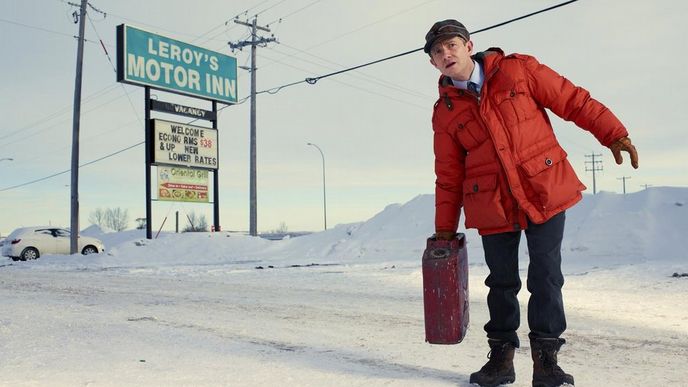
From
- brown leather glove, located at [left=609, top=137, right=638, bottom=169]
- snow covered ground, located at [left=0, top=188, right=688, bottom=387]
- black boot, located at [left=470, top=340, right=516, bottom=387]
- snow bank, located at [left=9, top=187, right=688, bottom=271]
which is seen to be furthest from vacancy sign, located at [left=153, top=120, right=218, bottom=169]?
brown leather glove, located at [left=609, top=137, right=638, bottom=169]

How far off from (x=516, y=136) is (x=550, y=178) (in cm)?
27

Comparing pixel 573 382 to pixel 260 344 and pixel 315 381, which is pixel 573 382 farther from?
pixel 260 344

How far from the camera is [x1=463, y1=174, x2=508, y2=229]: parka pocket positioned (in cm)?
315

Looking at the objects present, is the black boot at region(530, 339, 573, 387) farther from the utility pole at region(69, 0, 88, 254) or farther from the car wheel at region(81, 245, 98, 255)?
the car wheel at region(81, 245, 98, 255)

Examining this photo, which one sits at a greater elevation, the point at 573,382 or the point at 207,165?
the point at 207,165

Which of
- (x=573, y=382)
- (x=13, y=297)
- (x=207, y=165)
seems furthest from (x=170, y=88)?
(x=573, y=382)

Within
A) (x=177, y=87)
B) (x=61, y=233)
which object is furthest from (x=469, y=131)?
(x=61, y=233)

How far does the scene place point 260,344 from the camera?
165 inches

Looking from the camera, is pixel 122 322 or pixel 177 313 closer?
pixel 122 322

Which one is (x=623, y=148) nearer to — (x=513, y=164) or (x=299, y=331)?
(x=513, y=164)

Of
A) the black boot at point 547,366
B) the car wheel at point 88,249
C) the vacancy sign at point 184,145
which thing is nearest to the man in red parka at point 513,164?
the black boot at point 547,366

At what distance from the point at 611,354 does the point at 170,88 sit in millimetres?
22075

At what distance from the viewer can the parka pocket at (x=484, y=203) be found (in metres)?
3.15

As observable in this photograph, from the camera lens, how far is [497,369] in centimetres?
320
